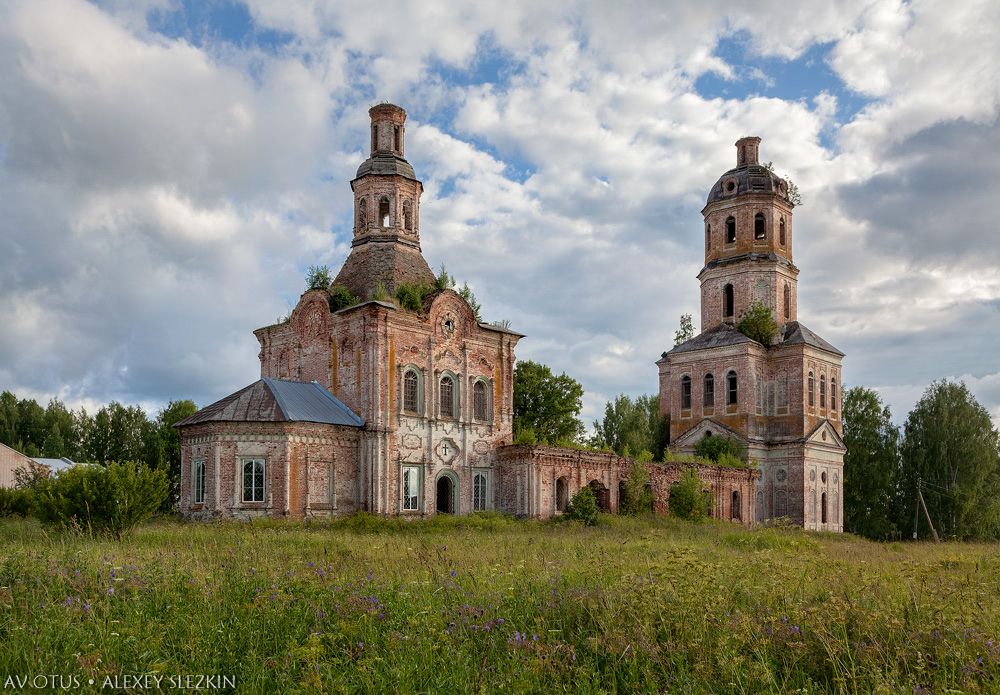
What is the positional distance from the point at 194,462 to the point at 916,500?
36.6 meters

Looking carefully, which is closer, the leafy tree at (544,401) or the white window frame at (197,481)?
the white window frame at (197,481)

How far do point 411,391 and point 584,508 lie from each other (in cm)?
712

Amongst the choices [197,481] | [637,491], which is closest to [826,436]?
[637,491]

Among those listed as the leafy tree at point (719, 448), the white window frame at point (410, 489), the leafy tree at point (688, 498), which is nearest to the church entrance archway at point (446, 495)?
the white window frame at point (410, 489)

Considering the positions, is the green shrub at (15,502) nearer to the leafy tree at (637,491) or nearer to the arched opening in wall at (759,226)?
the leafy tree at (637,491)

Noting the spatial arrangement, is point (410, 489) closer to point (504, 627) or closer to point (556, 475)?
point (556, 475)

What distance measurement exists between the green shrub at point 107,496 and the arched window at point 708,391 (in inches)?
1143

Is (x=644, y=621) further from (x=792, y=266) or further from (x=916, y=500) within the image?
(x=916, y=500)

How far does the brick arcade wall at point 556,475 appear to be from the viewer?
100 ft

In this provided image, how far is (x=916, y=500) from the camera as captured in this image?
150ft

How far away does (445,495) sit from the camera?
101ft

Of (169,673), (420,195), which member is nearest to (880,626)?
(169,673)

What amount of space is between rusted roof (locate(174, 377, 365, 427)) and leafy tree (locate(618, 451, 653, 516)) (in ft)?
35.7

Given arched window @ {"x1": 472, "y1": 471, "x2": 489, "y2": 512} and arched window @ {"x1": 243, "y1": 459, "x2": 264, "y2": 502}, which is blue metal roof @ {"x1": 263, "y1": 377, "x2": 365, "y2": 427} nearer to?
arched window @ {"x1": 243, "y1": 459, "x2": 264, "y2": 502}
